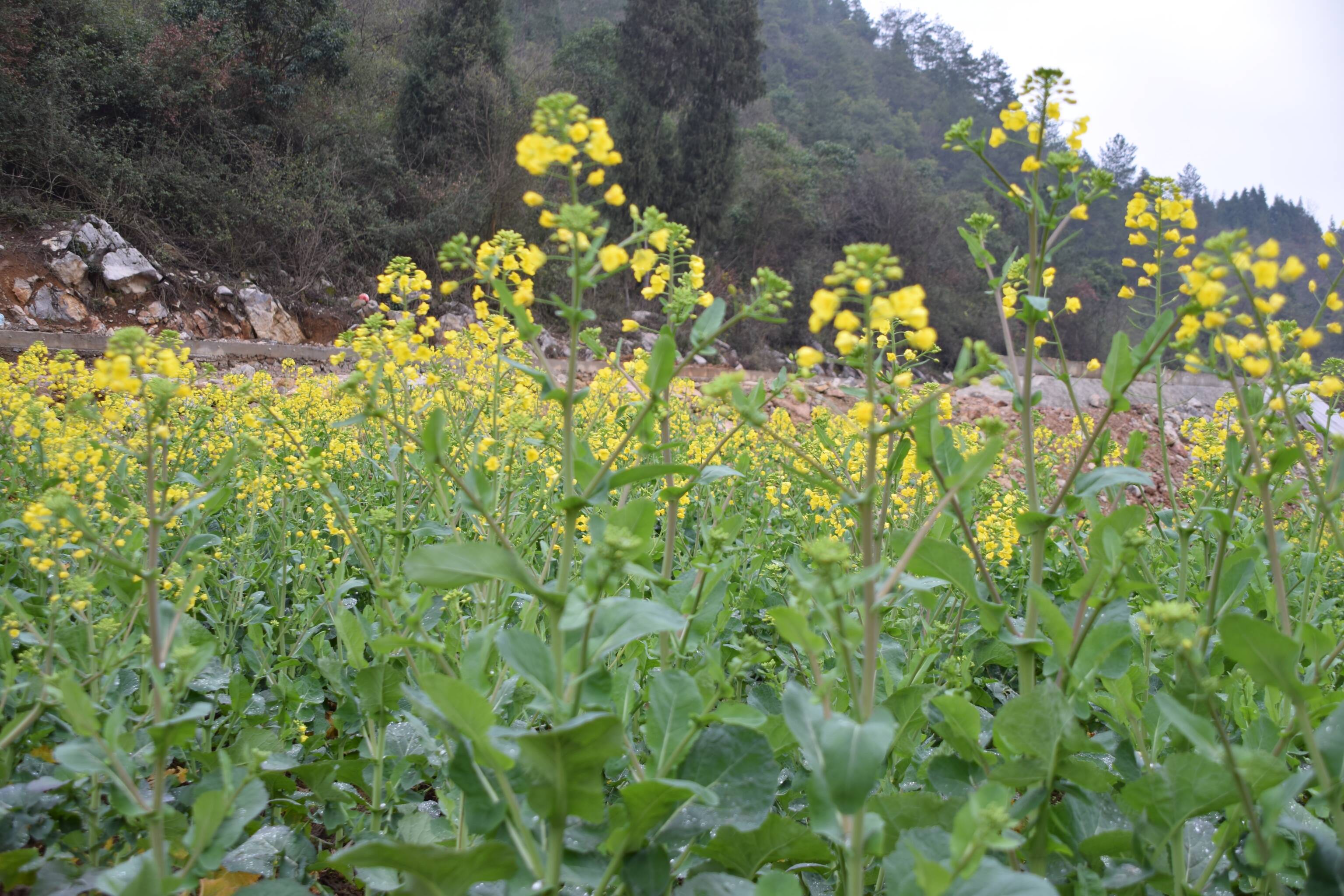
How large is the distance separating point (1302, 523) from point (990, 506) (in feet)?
6.80

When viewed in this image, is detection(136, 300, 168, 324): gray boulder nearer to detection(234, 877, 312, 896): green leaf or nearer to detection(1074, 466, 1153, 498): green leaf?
detection(234, 877, 312, 896): green leaf

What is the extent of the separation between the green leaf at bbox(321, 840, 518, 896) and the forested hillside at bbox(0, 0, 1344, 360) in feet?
33.5

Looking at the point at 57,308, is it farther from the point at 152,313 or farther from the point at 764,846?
the point at 764,846

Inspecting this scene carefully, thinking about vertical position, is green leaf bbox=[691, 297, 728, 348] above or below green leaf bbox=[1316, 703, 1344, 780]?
above

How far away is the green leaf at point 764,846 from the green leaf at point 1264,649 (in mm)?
735

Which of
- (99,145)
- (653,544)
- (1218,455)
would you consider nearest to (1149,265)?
(653,544)

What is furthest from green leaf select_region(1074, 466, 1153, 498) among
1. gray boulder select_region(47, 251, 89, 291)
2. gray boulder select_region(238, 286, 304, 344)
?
gray boulder select_region(47, 251, 89, 291)

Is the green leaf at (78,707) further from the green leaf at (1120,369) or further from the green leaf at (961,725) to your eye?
the green leaf at (1120,369)

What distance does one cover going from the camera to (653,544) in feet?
8.52

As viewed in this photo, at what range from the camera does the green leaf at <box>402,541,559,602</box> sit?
115cm

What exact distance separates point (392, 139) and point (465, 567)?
22828 millimetres

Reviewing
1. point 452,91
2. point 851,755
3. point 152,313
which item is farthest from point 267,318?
point 851,755

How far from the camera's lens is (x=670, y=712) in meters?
1.37

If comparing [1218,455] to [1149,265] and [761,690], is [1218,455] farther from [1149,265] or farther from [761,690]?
[761,690]
